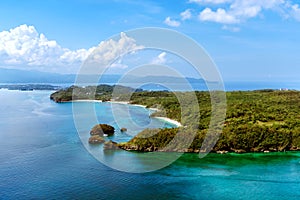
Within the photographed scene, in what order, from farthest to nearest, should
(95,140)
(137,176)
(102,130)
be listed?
(102,130)
(95,140)
(137,176)

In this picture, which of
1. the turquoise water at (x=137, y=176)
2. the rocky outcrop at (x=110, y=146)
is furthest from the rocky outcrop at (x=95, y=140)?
the rocky outcrop at (x=110, y=146)

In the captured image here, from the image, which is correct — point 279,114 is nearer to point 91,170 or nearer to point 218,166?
point 218,166

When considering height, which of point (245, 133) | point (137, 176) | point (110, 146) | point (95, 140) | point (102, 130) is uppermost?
point (245, 133)

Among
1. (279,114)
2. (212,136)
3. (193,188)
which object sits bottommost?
(193,188)

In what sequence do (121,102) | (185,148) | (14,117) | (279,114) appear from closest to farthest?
1. (185,148)
2. (279,114)
3. (14,117)
4. (121,102)

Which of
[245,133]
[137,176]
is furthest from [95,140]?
[245,133]

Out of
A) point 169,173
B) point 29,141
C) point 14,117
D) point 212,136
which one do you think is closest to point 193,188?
point 169,173

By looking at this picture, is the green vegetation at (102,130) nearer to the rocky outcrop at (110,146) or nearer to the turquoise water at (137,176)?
the turquoise water at (137,176)

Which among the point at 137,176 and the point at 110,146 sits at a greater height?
the point at 110,146

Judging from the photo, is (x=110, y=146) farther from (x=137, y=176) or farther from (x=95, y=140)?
(x=137, y=176)

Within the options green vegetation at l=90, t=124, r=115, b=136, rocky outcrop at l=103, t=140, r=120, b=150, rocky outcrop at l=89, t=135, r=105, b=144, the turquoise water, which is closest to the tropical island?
rocky outcrop at l=103, t=140, r=120, b=150

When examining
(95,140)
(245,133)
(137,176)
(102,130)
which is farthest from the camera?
(102,130)
